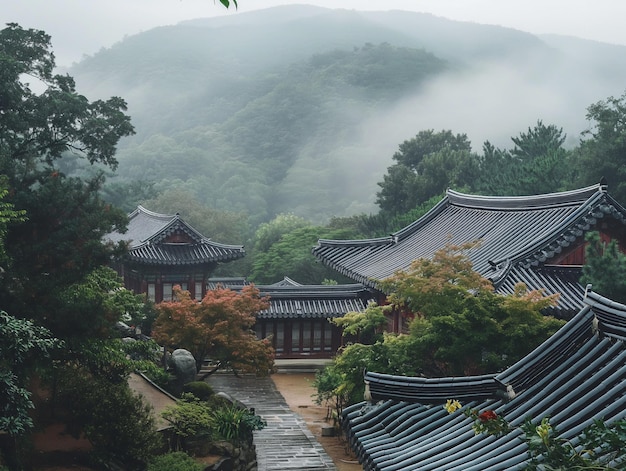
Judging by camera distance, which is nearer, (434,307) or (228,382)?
(434,307)

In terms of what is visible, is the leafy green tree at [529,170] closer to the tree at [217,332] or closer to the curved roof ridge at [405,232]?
the curved roof ridge at [405,232]

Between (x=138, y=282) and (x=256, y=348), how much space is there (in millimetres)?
17069

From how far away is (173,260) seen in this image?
37375mm

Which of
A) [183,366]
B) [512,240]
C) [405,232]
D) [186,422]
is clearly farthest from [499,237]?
[186,422]

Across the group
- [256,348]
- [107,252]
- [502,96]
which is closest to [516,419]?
[107,252]

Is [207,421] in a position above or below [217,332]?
below

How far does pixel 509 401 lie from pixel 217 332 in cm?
1584

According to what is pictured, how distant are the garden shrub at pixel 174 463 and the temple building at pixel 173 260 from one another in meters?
20.3

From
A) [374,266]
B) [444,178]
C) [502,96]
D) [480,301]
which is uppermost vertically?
[502,96]

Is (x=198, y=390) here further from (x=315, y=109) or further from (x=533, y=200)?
(x=315, y=109)

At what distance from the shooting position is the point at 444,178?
5862 centimetres

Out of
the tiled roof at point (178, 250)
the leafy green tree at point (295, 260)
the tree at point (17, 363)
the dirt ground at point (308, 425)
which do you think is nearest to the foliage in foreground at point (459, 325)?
the dirt ground at point (308, 425)

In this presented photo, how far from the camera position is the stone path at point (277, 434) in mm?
20562

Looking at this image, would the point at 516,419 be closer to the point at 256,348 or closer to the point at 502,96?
the point at 256,348
